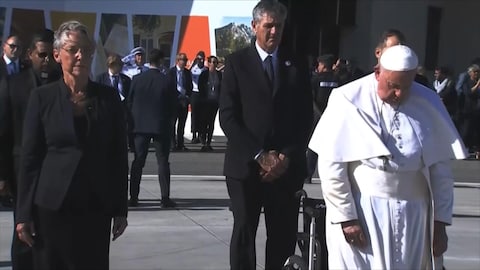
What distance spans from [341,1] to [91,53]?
20332 mm

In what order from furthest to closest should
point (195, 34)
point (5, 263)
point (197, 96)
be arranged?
point (195, 34) < point (197, 96) < point (5, 263)

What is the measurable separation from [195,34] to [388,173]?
649 inches

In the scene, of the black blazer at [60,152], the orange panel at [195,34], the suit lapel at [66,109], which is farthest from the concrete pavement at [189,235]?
the orange panel at [195,34]

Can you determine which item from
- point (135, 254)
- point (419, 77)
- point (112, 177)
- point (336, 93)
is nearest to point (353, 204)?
point (336, 93)

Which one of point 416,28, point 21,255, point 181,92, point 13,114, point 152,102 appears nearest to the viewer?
point 21,255

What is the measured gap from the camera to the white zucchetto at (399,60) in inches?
177

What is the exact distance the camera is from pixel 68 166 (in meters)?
4.82

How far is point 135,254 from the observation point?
27.5ft

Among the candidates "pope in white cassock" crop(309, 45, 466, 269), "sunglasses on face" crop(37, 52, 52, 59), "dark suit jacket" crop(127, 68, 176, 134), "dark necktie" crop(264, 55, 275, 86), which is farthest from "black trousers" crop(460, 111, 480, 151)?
"pope in white cassock" crop(309, 45, 466, 269)

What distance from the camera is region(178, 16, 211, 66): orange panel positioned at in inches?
817

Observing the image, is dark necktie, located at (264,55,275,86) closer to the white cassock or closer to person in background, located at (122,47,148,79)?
the white cassock

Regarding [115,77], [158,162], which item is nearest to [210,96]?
[115,77]

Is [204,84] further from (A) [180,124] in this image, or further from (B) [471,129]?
(B) [471,129]

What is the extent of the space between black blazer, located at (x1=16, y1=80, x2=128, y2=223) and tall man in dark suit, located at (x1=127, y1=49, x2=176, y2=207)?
572 cm
